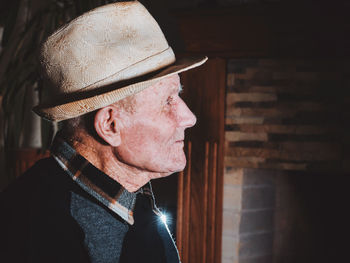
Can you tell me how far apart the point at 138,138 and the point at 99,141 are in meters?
0.08

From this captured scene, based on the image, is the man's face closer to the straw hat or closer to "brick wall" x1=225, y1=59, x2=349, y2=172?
the straw hat

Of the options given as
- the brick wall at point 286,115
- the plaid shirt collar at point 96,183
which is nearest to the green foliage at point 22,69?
the brick wall at point 286,115

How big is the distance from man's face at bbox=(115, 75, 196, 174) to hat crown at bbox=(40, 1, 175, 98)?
2.3 inches

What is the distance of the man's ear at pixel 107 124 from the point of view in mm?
857

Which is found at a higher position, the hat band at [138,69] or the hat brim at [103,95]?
the hat band at [138,69]

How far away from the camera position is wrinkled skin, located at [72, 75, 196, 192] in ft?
2.86

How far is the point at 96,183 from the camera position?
0.85 meters

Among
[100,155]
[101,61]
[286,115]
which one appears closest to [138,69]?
[101,61]

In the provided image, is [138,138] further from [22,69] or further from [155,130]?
[22,69]

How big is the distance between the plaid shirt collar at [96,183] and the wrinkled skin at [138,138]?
0.07 ft

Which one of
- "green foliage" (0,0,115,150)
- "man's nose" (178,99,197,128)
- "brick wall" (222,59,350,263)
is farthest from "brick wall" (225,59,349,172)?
"man's nose" (178,99,197,128)

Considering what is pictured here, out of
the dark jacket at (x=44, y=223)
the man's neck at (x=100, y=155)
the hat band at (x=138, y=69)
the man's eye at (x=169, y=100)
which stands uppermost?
the hat band at (x=138, y=69)

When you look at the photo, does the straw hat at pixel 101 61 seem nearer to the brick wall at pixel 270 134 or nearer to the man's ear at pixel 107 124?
the man's ear at pixel 107 124

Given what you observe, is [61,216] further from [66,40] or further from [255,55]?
[255,55]
